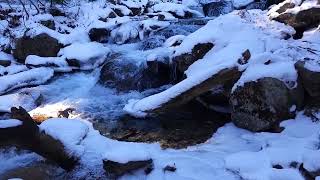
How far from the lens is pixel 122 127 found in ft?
19.0

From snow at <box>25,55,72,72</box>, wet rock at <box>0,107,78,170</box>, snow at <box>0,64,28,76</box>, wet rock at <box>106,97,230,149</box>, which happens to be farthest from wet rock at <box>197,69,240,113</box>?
snow at <box>0,64,28,76</box>

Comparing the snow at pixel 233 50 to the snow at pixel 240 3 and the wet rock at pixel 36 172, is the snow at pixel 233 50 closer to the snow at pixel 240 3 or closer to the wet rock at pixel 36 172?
the wet rock at pixel 36 172

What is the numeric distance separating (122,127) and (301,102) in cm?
244

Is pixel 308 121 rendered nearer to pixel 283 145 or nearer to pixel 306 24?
pixel 283 145

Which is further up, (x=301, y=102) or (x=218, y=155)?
(x=301, y=102)

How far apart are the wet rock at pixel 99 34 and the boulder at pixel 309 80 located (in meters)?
6.39

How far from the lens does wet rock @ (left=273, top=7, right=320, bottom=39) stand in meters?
6.15

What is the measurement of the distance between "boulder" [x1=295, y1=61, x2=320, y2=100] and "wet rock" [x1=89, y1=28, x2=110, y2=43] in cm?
639

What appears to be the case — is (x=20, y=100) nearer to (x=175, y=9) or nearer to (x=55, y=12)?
(x=55, y=12)

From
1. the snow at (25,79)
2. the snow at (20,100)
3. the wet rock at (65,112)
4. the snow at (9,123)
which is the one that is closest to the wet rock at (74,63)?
the snow at (25,79)

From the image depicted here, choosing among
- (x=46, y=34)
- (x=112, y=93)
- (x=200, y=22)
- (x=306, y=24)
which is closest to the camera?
(x=306, y=24)

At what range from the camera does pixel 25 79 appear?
26.5ft

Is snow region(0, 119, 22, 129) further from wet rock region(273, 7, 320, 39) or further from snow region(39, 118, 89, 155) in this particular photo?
wet rock region(273, 7, 320, 39)

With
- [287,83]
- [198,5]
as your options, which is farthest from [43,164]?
[198,5]
